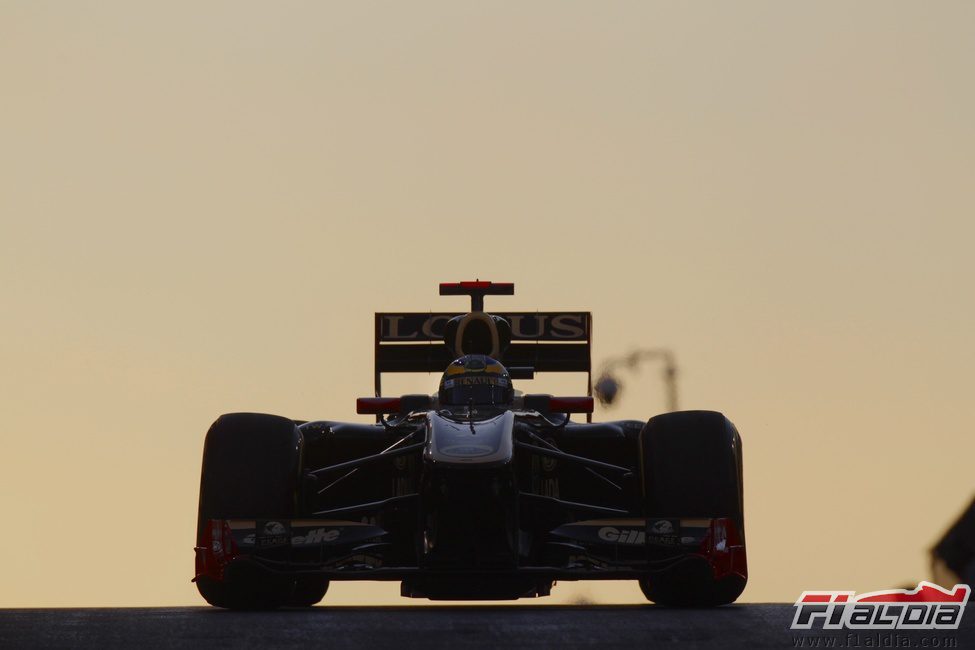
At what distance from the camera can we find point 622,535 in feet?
50.8

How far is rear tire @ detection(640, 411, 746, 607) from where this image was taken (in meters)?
15.8

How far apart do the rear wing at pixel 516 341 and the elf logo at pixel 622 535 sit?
388 inches

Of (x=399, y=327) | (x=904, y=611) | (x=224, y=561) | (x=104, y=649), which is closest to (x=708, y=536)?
(x=904, y=611)

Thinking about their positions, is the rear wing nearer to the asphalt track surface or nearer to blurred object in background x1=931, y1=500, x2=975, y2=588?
the asphalt track surface

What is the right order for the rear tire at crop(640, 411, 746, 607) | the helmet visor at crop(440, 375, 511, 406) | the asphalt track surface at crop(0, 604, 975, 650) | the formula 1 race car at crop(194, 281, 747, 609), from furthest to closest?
the helmet visor at crop(440, 375, 511, 406), the rear tire at crop(640, 411, 746, 607), the formula 1 race car at crop(194, 281, 747, 609), the asphalt track surface at crop(0, 604, 975, 650)

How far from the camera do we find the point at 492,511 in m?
15.2

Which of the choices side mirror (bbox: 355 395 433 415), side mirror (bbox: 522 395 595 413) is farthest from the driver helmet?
side mirror (bbox: 522 395 595 413)

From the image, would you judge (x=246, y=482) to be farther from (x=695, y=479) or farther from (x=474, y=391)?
(x=695, y=479)

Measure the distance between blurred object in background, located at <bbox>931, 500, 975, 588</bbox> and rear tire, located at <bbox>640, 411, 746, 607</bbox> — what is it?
24.3m

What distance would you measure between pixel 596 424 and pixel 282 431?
370 centimetres

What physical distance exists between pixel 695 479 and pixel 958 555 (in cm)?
2677

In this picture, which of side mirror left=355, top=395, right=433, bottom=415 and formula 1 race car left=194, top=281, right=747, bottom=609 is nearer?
formula 1 race car left=194, top=281, right=747, bottom=609

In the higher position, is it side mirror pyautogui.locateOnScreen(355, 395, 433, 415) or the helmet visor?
the helmet visor

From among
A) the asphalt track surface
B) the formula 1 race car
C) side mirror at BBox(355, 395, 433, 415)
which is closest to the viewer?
the asphalt track surface
